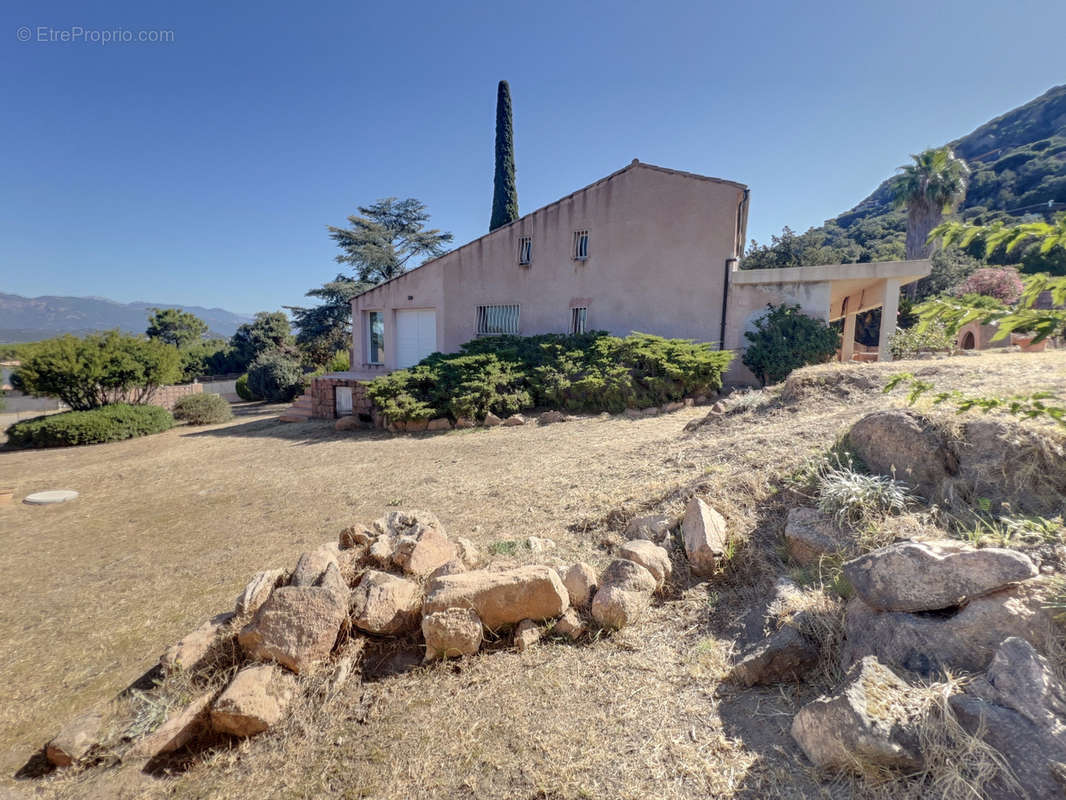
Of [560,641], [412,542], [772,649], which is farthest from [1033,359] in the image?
[412,542]

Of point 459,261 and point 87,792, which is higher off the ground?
point 459,261

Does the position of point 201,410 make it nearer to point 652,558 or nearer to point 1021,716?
point 652,558

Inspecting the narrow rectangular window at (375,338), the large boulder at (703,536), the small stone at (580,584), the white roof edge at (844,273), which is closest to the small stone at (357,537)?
the small stone at (580,584)

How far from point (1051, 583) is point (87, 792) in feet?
13.7

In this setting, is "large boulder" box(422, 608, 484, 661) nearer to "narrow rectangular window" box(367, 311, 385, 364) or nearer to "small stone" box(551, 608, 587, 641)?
"small stone" box(551, 608, 587, 641)

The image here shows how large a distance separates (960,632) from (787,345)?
9.33m

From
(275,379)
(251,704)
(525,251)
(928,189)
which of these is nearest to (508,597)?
(251,704)

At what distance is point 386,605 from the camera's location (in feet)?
9.04

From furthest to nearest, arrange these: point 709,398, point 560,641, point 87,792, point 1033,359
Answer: point 709,398 < point 1033,359 < point 560,641 < point 87,792

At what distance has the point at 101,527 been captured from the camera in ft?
18.2

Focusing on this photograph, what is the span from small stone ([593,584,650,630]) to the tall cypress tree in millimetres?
18742

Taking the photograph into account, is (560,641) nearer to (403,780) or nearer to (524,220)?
(403,780)

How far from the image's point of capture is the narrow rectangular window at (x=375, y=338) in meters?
15.6

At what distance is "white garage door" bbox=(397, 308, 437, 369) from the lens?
48.4ft
